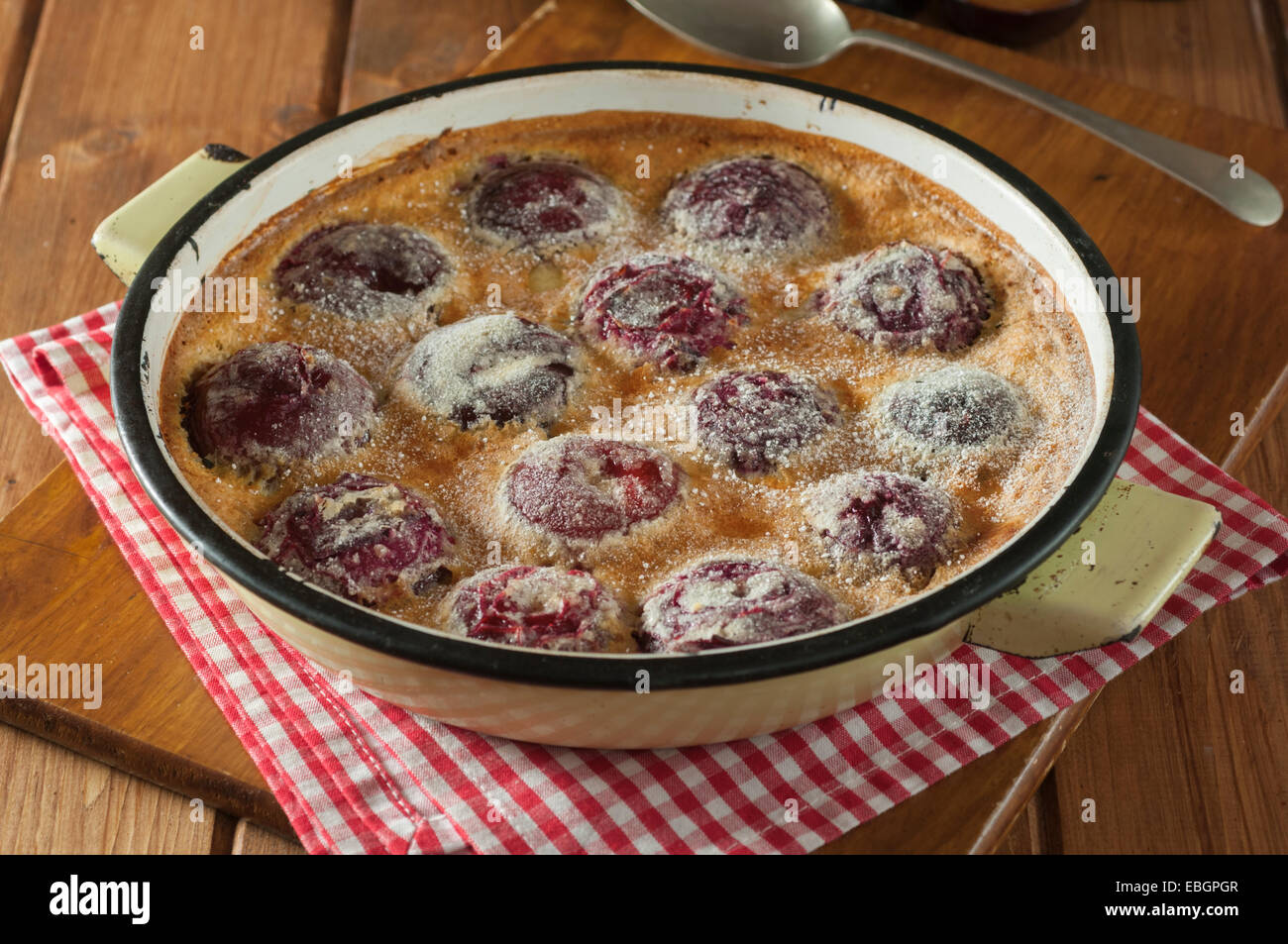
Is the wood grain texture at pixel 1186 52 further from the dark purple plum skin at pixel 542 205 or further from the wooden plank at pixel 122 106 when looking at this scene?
the wooden plank at pixel 122 106

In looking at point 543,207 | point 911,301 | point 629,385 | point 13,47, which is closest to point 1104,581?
point 911,301

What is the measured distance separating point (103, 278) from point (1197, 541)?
1.68m

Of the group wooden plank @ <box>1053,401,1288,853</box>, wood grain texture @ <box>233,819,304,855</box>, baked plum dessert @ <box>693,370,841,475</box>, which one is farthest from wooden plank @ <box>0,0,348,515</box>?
wooden plank @ <box>1053,401,1288,853</box>

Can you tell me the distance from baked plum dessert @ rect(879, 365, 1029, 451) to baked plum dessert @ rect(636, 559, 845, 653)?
0.27m

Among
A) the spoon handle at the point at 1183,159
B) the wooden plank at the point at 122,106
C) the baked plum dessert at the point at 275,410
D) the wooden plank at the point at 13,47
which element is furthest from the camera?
the wooden plank at the point at 13,47

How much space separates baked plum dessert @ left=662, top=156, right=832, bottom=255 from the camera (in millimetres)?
1834

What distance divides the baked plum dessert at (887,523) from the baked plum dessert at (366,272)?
0.60 metres

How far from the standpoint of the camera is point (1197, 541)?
1395mm

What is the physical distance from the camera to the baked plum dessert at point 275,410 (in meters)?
1.53

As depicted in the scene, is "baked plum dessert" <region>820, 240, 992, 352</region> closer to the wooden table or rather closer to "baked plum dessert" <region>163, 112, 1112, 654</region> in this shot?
"baked plum dessert" <region>163, 112, 1112, 654</region>

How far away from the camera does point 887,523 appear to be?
4.75 ft

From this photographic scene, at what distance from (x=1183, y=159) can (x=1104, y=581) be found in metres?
1.05

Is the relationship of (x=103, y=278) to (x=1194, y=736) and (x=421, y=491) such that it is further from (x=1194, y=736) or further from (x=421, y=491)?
(x=1194, y=736)

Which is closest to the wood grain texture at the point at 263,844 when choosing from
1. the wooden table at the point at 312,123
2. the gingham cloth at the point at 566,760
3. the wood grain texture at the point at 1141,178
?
the wooden table at the point at 312,123
